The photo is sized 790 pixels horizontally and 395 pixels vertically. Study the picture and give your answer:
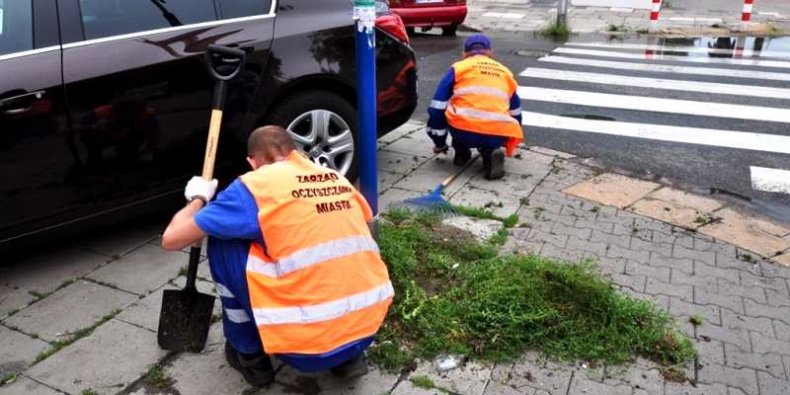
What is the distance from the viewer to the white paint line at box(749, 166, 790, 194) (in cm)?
514

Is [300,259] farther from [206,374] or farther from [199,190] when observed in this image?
[206,374]

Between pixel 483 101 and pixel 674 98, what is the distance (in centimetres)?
386

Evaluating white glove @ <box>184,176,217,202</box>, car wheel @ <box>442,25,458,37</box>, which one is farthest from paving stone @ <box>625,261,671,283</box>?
car wheel @ <box>442,25,458,37</box>

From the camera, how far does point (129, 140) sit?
11.4ft

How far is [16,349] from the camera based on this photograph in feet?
9.64

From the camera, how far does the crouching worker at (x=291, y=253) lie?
7.58 ft

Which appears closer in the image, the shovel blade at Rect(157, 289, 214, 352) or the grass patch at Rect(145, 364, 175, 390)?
the grass patch at Rect(145, 364, 175, 390)

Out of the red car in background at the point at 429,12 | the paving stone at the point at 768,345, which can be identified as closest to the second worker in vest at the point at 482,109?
the paving stone at the point at 768,345

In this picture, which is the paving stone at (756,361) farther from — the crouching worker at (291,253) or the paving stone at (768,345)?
the crouching worker at (291,253)

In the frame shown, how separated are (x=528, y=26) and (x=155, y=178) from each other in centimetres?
1215

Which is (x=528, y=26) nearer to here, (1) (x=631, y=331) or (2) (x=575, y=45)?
(2) (x=575, y=45)

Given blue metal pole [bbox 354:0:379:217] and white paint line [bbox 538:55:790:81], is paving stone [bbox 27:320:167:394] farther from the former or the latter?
white paint line [bbox 538:55:790:81]

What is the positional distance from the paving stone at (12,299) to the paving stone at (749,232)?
3902 mm

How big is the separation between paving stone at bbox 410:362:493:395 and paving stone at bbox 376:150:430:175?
251 centimetres
